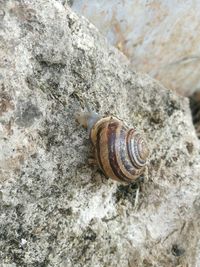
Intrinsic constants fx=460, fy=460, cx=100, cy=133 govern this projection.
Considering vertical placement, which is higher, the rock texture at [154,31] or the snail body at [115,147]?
the rock texture at [154,31]

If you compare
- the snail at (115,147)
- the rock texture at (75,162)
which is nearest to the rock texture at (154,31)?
the rock texture at (75,162)

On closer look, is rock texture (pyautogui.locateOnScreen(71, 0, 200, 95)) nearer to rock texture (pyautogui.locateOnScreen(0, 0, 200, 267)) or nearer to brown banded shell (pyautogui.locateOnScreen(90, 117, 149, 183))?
rock texture (pyautogui.locateOnScreen(0, 0, 200, 267))

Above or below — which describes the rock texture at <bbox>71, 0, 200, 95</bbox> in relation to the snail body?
above

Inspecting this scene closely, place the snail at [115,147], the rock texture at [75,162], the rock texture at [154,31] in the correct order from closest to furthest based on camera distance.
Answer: the rock texture at [75,162] < the snail at [115,147] < the rock texture at [154,31]

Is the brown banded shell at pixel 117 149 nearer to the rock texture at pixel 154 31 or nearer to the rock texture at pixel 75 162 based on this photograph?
the rock texture at pixel 75 162

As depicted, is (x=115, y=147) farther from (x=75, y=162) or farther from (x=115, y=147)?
(x=75, y=162)

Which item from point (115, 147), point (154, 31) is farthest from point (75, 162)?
point (154, 31)

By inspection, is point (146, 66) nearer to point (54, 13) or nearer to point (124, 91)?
point (124, 91)

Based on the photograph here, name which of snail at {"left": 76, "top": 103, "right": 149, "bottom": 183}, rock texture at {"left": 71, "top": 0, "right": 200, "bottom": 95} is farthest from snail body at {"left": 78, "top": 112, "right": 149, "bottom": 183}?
rock texture at {"left": 71, "top": 0, "right": 200, "bottom": 95}
